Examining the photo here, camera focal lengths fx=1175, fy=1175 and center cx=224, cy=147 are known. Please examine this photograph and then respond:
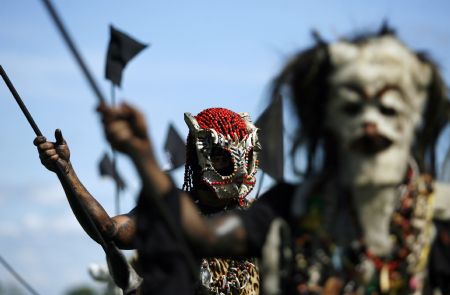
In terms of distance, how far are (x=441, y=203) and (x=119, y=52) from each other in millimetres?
2197

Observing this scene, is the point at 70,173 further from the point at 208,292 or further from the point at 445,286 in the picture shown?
the point at 445,286

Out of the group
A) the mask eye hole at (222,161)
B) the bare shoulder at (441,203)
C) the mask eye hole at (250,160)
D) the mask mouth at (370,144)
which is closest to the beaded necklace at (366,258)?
the bare shoulder at (441,203)

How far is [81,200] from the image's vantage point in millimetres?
6180

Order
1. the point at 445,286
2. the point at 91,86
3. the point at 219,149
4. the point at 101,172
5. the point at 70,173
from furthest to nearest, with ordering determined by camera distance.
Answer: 1. the point at 101,172
2. the point at 219,149
3. the point at 70,173
4. the point at 445,286
5. the point at 91,86

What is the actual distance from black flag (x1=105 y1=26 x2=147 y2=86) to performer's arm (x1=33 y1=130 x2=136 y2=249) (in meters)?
0.66

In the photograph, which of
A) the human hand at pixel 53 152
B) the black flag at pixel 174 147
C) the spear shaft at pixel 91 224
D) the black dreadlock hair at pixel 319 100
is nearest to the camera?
the black dreadlock hair at pixel 319 100

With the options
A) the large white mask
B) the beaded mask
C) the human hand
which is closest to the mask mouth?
the large white mask

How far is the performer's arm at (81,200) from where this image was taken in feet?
19.8

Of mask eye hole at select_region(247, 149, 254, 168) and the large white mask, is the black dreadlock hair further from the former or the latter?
mask eye hole at select_region(247, 149, 254, 168)

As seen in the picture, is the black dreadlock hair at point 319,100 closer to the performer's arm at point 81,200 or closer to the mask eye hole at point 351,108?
the mask eye hole at point 351,108

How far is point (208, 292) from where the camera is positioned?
6371 mm

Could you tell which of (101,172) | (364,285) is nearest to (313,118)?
(364,285)

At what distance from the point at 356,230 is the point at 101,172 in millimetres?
11140

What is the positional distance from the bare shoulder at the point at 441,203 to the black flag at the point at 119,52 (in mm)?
2061
